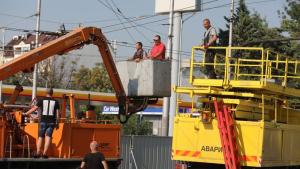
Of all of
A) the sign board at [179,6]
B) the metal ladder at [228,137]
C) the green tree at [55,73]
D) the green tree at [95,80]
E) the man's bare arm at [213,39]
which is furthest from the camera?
the green tree at [95,80]

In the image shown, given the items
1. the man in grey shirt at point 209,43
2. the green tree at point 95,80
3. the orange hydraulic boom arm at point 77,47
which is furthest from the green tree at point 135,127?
the green tree at point 95,80

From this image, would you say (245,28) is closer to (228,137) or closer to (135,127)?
(135,127)

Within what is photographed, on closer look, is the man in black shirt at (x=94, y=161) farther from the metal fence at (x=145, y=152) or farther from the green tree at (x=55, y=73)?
the green tree at (x=55, y=73)

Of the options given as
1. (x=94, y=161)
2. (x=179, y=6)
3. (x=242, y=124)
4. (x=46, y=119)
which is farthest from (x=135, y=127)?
(x=94, y=161)

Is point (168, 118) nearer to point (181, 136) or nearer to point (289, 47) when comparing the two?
point (181, 136)

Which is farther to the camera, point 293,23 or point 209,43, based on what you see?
point 293,23

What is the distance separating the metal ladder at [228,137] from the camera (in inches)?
541

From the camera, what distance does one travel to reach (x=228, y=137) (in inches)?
544

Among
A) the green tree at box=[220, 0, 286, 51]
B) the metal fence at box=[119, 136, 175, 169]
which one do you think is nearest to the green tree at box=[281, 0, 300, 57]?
the green tree at box=[220, 0, 286, 51]

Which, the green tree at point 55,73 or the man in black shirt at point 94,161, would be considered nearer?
the man in black shirt at point 94,161

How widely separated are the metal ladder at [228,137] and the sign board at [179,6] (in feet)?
71.2

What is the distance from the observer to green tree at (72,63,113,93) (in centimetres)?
7744

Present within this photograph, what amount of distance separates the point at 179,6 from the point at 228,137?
2289 centimetres

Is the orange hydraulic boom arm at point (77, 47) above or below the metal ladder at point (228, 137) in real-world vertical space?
above
